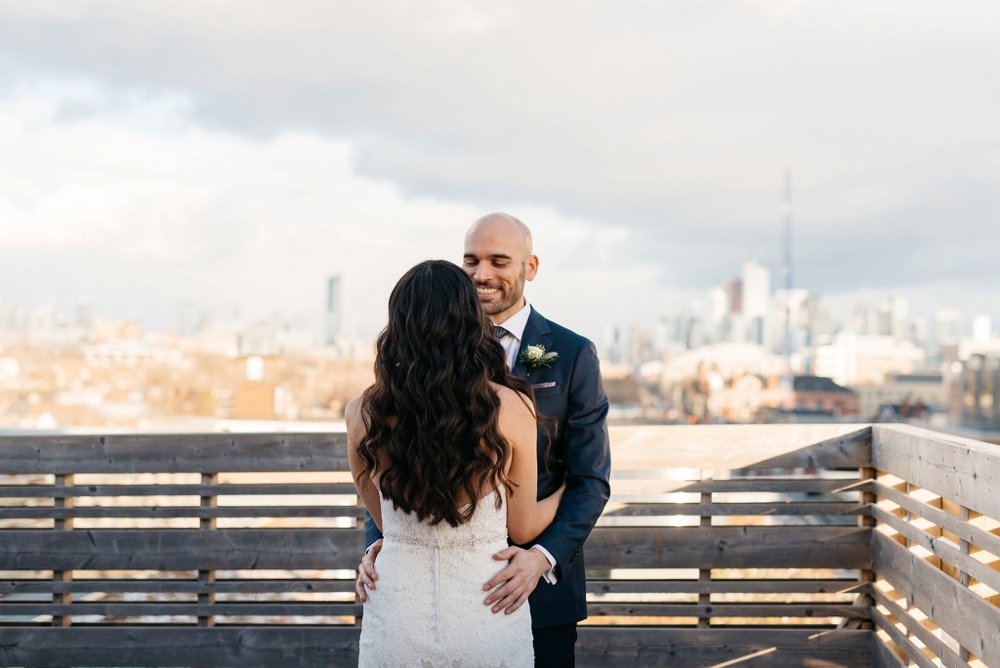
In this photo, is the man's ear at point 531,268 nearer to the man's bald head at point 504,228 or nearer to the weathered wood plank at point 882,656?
the man's bald head at point 504,228

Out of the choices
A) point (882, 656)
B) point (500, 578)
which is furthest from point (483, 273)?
point (882, 656)

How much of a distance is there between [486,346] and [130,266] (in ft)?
418

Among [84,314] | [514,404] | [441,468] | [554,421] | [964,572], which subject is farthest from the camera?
[84,314]

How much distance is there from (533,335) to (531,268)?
0.21 m

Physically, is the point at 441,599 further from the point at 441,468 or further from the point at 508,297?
the point at 508,297

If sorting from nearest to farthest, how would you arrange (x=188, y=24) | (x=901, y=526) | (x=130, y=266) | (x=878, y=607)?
(x=901, y=526) < (x=878, y=607) < (x=188, y=24) < (x=130, y=266)

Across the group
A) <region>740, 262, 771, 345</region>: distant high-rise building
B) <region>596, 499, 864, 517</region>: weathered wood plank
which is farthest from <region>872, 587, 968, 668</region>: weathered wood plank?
<region>740, 262, 771, 345</region>: distant high-rise building

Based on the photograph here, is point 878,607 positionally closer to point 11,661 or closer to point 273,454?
point 273,454

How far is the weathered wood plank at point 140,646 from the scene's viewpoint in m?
3.82

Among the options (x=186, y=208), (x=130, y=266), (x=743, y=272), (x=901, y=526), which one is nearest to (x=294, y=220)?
(x=186, y=208)

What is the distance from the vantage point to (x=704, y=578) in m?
3.80

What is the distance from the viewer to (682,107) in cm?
12119

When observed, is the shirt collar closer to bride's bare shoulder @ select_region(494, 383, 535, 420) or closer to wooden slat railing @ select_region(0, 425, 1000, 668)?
bride's bare shoulder @ select_region(494, 383, 535, 420)

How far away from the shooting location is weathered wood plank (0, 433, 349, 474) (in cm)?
380
